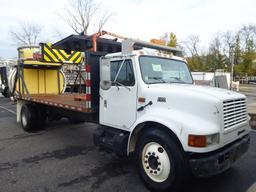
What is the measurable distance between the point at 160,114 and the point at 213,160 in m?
0.93

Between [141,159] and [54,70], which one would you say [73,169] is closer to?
[141,159]

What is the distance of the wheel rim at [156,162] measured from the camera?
3266 millimetres

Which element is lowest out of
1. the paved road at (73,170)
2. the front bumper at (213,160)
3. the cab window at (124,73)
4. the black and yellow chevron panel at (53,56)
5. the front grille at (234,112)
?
the paved road at (73,170)

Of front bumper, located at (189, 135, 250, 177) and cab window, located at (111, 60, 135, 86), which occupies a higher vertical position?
cab window, located at (111, 60, 135, 86)

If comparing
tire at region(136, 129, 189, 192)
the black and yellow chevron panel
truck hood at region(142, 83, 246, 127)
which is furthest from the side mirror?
the black and yellow chevron panel

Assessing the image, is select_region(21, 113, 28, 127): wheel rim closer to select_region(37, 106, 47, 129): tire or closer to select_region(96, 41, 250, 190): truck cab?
select_region(37, 106, 47, 129): tire

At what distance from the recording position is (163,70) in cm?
410

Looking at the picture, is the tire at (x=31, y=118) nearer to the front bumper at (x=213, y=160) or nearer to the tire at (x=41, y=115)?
the tire at (x=41, y=115)

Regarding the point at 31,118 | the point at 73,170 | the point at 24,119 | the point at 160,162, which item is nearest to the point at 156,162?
the point at 160,162

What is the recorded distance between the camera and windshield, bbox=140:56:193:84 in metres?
3.83

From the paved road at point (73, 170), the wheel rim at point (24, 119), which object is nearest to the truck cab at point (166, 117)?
the paved road at point (73, 170)

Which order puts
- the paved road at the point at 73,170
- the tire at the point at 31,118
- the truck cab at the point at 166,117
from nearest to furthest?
the truck cab at the point at 166,117 → the paved road at the point at 73,170 → the tire at the point at 31,118

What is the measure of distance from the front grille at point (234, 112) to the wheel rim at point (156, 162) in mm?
953

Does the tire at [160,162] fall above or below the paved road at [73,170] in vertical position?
above
